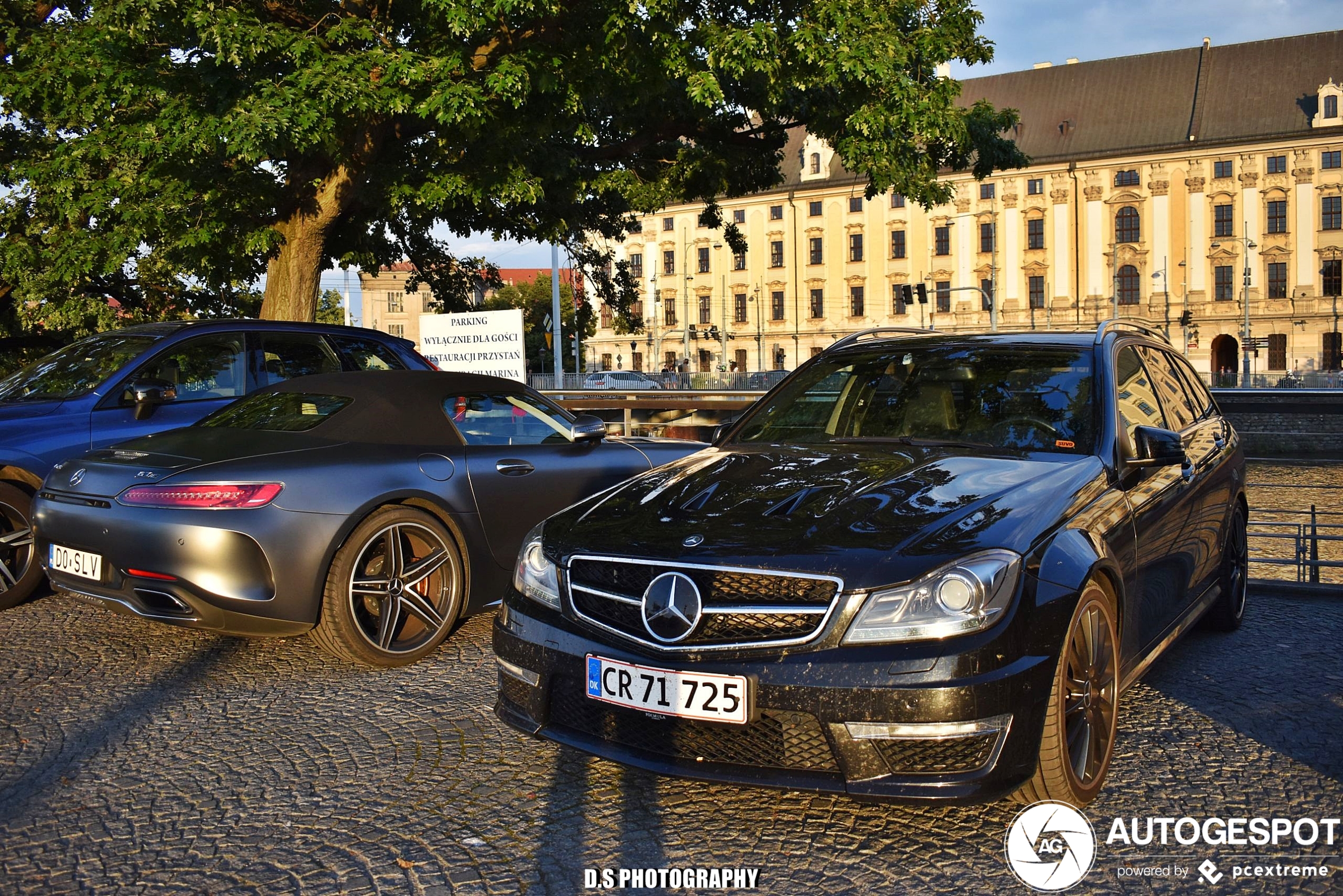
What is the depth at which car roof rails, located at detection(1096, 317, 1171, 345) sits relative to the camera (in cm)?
498

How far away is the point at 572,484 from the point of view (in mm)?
6410

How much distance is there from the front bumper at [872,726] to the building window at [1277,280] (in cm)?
8042

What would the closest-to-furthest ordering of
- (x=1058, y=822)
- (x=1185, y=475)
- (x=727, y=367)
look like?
(x=1058, y=822)
(x=1185, y=475)
(x=727, y=367)

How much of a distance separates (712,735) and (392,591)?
8.55 feet

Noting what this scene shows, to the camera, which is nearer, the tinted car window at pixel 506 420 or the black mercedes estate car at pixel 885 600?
the black mercedes estate car at pixel 885 600

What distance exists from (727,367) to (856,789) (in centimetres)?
8823

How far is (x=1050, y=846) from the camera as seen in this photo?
132 inches

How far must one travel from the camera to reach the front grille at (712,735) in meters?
3.20

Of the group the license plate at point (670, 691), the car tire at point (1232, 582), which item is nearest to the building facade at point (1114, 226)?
the car tire at point (1232, 582)

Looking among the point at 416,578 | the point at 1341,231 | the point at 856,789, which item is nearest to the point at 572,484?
the point at 416,578

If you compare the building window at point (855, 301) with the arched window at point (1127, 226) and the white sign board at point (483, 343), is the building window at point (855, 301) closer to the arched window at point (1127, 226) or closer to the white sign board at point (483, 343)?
the arched window at point (1127, 226)

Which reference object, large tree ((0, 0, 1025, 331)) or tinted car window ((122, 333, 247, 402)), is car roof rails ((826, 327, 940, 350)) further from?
large tree ((0, 0, 1025, 331))

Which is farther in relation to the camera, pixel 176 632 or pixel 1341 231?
pixel 1341 231

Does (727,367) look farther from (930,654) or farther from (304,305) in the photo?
(930,654)
